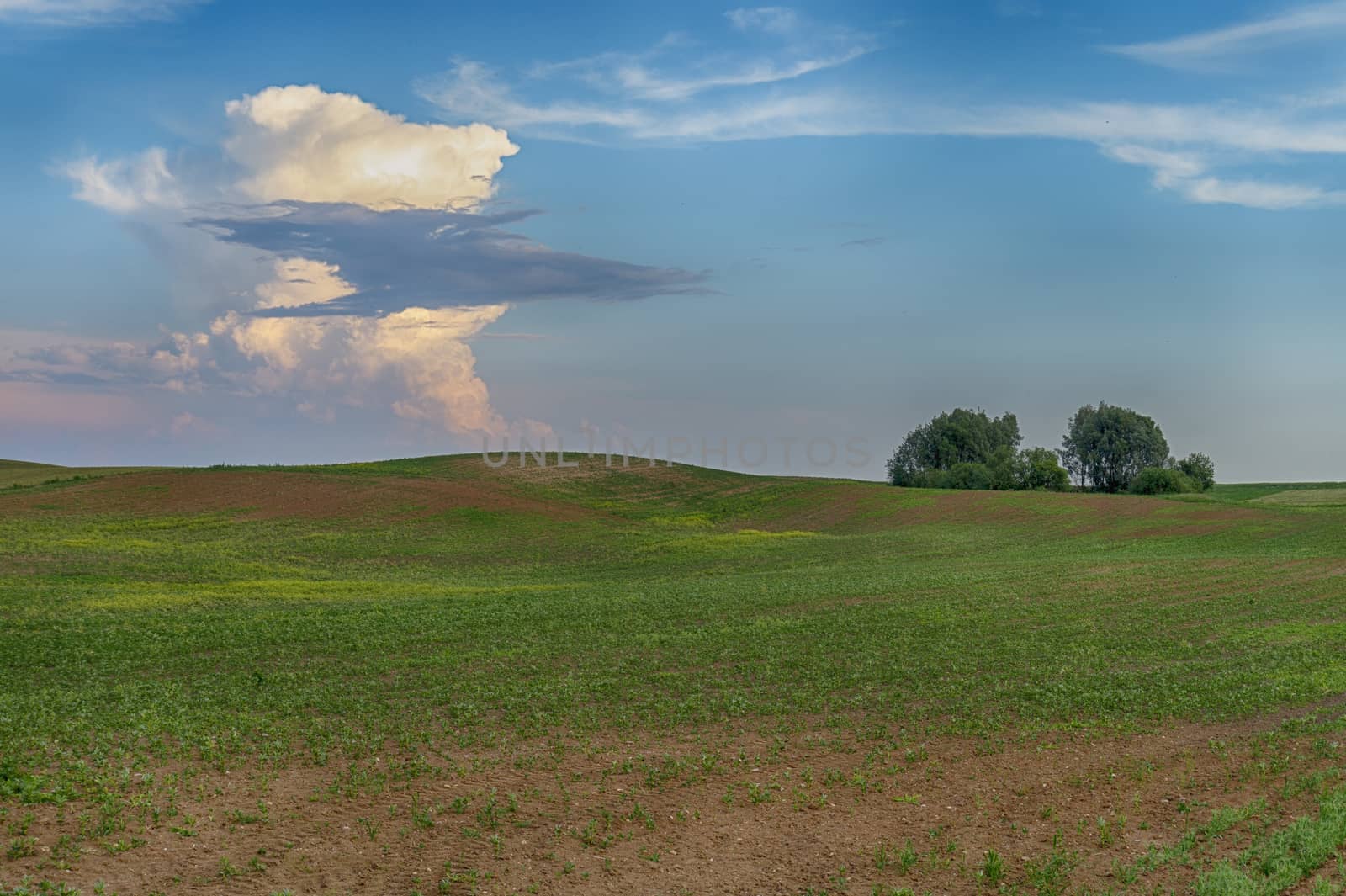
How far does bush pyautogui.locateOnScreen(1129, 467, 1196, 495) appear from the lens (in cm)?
11194

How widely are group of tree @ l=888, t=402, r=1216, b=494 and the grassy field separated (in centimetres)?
7231

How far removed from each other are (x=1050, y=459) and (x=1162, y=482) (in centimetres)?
1313

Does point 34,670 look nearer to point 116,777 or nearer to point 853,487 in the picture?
point 116,777

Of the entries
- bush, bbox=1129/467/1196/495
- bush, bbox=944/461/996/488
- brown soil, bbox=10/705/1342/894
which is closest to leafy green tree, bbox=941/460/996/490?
bush, bbox=944/461/996/488

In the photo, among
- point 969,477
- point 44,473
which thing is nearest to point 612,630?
point 44,473

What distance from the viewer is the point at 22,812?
1435 centimetres

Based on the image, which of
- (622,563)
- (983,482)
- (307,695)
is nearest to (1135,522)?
(622,563)

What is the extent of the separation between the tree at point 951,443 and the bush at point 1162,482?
2628cm

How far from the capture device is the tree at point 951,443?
466 feet

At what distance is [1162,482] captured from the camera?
370 ft

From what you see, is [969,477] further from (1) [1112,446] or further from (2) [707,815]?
(2) [707,815]

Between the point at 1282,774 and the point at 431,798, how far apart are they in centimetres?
1327

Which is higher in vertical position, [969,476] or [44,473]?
[969,476]

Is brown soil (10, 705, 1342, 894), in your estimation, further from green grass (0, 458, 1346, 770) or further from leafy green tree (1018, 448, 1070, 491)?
leafy green tree (1018, 448, 1070, 491)
